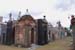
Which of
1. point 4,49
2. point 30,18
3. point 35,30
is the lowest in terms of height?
point 4,49

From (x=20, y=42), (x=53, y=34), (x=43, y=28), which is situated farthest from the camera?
(x=53, y=34)

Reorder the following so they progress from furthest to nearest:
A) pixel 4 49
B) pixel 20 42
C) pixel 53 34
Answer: pixel 53 34
pixel 20 42
pixel 4 49

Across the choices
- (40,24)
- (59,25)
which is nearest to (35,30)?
(40,24)

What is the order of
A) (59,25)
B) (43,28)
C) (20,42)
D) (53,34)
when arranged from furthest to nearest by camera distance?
1. (59,25)
2. (53,34)
3. (43,28)
4. (20,42)

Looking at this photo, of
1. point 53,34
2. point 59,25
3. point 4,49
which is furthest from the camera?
point 59,25

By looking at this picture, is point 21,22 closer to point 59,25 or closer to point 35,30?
point 35,30

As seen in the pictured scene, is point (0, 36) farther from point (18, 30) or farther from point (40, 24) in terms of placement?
Answer: point (40, 24)

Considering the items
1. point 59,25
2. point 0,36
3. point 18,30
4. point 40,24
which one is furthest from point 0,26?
point 59,25

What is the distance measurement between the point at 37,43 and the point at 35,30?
7.40ft

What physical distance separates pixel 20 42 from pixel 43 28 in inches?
199

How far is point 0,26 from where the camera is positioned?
114ft

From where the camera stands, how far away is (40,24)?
32.4m

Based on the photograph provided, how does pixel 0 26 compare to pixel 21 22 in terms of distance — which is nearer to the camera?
pixel 21 22

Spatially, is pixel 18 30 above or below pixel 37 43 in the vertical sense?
above
